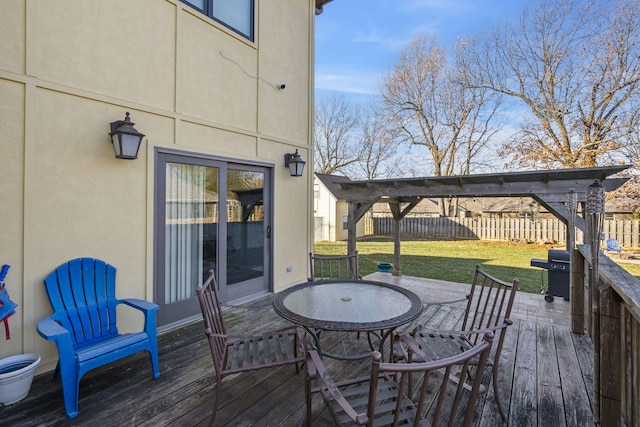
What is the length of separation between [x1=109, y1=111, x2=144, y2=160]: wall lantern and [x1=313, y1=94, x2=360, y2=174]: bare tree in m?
17.4

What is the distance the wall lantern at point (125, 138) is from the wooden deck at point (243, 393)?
2.00 meters

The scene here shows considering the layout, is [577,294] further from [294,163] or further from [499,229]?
[499,229]

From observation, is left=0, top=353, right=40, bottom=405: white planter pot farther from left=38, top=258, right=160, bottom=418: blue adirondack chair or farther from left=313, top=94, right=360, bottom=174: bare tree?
left=313, top=94, right=360, bottom=174: bare tree

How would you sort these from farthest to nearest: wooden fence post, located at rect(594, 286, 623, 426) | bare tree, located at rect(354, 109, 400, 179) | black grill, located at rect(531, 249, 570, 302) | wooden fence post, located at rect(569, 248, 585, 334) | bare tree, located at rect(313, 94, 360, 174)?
bare tree, located at rect(313, 94, 360, 174), bare tree, located at rect(354, 109, 400, 179), black grill, located at rect(531, 249, 570, 302), wooden fence post, located at rect(569, 248, 585, 334), wooden fence post, located at rect(594, 286, 623, 426)

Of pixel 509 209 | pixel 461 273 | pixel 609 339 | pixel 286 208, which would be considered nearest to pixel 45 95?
pixel 286 208

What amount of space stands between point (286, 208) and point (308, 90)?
7.51ft

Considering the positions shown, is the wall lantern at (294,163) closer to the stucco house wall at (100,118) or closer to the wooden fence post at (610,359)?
the stucco house wall at (100,118)

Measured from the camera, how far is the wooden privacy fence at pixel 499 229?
10.9 m

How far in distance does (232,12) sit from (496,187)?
474 cm

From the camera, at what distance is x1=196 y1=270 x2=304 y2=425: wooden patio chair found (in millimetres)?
2025

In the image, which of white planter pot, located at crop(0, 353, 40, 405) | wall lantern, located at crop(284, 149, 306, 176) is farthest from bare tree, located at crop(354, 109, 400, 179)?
white planter pot, located at crop(0, 353, 40, 405)

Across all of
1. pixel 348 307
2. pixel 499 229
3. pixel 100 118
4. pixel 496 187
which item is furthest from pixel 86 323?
pixel 499 229

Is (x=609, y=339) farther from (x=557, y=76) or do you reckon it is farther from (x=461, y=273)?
(x=557, y=76)

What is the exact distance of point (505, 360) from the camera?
9.62 ft
